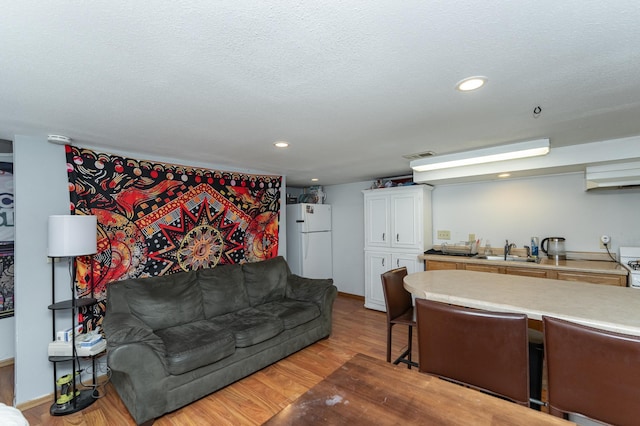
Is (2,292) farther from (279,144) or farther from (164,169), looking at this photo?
(279,144)

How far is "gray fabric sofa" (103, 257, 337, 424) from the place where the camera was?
80.8 inches

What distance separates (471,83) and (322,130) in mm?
1108

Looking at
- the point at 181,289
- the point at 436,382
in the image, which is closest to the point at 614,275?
the point at 436,382

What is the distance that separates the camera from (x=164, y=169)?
311 centimetres

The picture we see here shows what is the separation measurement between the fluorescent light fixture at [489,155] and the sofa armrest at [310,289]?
73.5 inches

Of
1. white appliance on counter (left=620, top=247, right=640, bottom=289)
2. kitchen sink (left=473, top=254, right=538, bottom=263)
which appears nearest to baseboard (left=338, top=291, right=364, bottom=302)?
kitchen sink (left=473, top=254, right=538, bottom=263)

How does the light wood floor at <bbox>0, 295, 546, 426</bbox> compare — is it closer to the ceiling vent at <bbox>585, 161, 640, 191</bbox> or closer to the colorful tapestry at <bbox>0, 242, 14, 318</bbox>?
the colorful tapestry at <bbox>0, 242, 14, 318</bbox>

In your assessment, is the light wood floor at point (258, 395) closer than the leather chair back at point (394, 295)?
Yes

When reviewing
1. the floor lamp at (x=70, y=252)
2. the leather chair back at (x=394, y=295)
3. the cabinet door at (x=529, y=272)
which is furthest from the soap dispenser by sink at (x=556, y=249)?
the floor lamp at (x=70, y=252)

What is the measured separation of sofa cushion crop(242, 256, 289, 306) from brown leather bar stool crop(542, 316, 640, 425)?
9.53 feet

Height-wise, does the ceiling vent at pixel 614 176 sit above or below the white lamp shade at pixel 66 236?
above

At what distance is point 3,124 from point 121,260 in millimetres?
1409

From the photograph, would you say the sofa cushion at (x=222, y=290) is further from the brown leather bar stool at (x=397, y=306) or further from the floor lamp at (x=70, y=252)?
the brown leather bar stool at (x=397, y=306)

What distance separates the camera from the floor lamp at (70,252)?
2148mm
